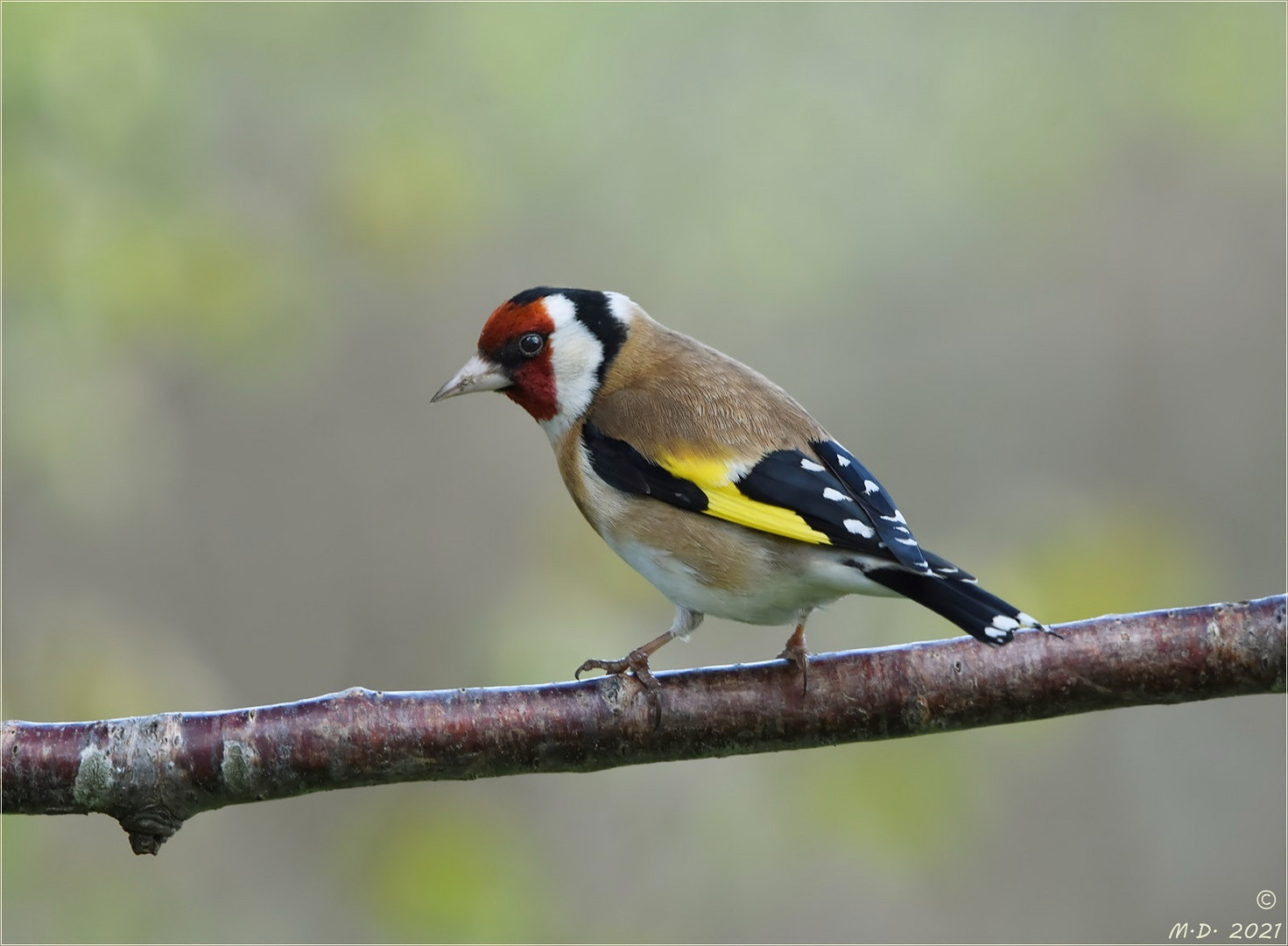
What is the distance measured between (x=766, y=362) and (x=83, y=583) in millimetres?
4467

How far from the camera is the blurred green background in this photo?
225 inches

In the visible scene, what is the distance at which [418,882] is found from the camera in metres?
5.82

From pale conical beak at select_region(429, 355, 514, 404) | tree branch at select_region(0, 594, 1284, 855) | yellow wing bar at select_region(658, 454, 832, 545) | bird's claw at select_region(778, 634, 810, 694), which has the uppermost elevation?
pale conical beak at select_region(429, 355, 514, 404)

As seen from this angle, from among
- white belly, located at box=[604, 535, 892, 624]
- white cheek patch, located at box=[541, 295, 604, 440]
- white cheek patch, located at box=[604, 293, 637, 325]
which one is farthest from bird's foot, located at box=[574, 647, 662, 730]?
white cheek patch, located at box=[604, 293, 637, 325]

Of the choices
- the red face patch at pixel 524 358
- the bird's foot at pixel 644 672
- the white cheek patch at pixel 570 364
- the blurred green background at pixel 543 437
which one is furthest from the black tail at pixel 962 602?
the blurred green background at pixel 543 437

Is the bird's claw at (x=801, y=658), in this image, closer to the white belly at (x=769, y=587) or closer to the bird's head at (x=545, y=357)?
the white belly at (x=769, y=587)

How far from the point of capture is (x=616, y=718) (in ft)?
12.5

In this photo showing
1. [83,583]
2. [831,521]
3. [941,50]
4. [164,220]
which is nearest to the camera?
[831,521]

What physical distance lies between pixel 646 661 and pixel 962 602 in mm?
972

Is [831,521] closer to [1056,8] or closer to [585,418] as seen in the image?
[585,418]

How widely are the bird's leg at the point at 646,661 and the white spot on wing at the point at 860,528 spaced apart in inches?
28.2

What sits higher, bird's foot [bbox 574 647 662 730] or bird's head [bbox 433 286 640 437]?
bird's head [bbox 433 286 640 437]

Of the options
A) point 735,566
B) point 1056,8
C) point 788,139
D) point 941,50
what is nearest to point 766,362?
point 788,139

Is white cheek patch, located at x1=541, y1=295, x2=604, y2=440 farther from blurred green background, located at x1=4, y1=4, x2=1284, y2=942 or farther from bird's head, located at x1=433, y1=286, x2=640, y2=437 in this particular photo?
blurred green background, located at x1=4, y1=4, x2=1284, y2=942
